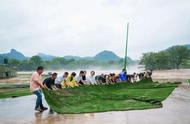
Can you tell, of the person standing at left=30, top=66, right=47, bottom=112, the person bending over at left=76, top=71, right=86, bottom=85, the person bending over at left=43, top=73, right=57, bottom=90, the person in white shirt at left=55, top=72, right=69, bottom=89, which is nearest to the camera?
the person standing at left=30, top=66, right=47, bottom=112

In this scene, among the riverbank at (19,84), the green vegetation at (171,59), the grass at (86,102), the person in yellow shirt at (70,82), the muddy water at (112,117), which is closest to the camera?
the muddy water at (112,117)

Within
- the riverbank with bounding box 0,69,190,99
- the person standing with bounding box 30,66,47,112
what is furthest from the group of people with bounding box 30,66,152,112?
the riverbank with bounding box 0,69,190,99

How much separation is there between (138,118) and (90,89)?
9130 mm

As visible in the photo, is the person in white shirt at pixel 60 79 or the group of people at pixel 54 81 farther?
the person in white shirt at pixel 60 79

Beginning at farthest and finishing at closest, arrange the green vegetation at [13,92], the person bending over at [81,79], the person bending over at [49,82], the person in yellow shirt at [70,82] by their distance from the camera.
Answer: the green vegetation at [13,92] → the person bending over at [81,79] → the person in yellow shirt at [70,82] → the person bending over at [49,82]

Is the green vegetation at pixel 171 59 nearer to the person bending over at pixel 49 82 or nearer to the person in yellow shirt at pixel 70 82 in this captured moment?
the person in yellow shirt at pixel 70 82

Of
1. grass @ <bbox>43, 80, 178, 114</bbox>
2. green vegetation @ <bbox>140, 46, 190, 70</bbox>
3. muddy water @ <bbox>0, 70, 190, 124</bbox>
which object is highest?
green vegetation @ <bbox>140, 46, 190, 70</bbox>

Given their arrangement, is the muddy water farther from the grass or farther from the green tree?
the green tree

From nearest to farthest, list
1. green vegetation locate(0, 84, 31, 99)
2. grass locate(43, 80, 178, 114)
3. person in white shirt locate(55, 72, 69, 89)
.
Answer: grass locate(43, 80, 178, 114) < person in white shirt locate(55, 72, 69, 89) < green vegetation locate(0, 84, 31, 99)

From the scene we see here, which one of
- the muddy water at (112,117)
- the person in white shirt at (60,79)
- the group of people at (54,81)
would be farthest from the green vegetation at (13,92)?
the muddy water at (112,117)

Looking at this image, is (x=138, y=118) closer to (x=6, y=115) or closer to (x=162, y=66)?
(x=6, y=115)

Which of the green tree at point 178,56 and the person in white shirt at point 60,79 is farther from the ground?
the green tree at point 178,56

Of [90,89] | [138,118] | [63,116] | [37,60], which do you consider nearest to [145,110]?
[138,118]

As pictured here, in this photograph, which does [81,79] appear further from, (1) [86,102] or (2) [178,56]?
(2) [178,56]
